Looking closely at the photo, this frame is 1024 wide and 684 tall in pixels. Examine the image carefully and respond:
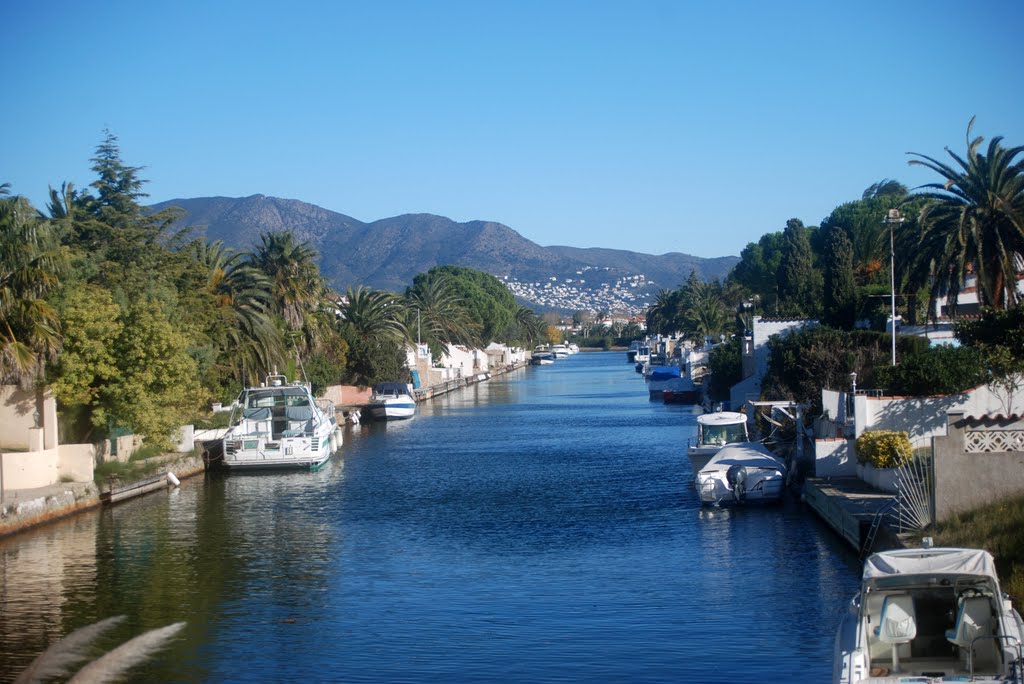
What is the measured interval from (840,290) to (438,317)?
68512 mm

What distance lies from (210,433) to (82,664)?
29.4 meters

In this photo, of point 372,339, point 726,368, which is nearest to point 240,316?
point 372,339

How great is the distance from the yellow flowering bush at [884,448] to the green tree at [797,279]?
46.8 meters

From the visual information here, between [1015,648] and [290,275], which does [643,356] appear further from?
[1015,648]

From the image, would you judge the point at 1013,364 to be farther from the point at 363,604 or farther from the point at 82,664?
the point at 82,664

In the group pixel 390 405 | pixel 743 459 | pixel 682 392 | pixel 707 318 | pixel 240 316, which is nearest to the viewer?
pixel 743 459

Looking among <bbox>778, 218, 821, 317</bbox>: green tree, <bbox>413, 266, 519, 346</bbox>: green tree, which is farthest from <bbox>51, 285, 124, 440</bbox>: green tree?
<bbox>413, 266, 519, 346</bbox>: green tree

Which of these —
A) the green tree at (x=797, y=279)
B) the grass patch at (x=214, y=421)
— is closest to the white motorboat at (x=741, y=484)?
the grass patch at (x=214, y=421)

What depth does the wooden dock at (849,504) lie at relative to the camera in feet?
79.6

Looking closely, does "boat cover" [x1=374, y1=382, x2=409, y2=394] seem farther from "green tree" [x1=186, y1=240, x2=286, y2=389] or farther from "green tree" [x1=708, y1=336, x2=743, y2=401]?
"green tree" [x1=708, y1=336, x2=743, y2=401]

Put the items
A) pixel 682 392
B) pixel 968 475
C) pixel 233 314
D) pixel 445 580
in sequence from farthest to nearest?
1. pixel 682 392
2. pixel 233 314
3. pixel 445 580
4. pixel 968 475

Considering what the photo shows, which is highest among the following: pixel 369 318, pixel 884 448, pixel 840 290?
pixel 369 318

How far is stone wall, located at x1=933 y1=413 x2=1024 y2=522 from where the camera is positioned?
21297mm

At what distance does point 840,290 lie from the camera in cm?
6228
